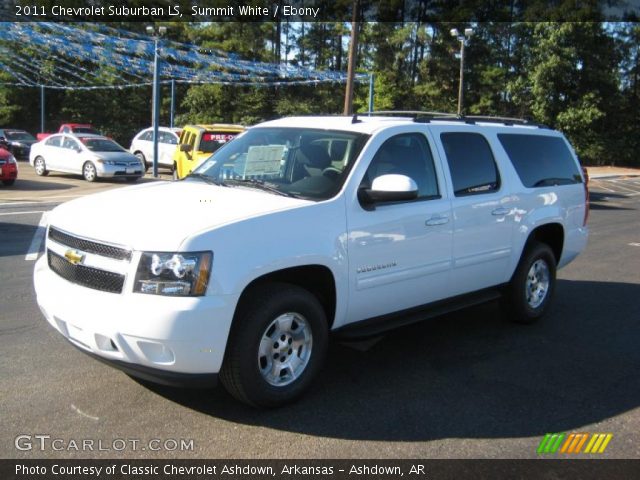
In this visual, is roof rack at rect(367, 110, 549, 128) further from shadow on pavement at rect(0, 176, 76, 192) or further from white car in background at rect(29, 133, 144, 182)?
white car in background at rect(29, 133, 144, 182)

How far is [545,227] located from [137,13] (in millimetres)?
35266

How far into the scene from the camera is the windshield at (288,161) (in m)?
4.36

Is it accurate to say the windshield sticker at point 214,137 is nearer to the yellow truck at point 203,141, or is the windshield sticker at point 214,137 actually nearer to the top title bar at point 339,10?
the yellow truck at point 203,141

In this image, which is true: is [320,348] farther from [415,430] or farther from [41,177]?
[41,177]

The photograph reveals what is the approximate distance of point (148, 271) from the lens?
135 inches

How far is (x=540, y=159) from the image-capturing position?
619cm

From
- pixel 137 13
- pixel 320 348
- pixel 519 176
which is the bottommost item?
pixel 320 348

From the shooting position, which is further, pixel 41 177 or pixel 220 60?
pixel 220 60

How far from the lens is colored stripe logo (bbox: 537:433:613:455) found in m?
3.63

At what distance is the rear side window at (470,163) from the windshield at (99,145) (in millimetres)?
16771

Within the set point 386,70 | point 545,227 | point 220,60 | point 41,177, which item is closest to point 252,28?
point 386,70

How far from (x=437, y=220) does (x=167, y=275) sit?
224 centimetres

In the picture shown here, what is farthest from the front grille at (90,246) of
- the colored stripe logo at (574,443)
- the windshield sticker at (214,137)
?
the windshield sticker at (214,137)
